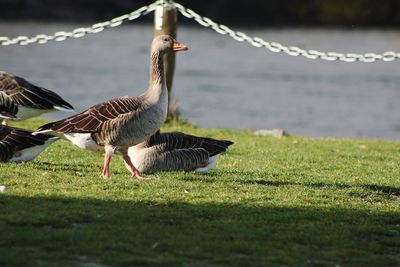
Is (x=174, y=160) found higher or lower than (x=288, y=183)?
higher

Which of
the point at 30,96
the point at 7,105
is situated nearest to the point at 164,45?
the point at 30,96

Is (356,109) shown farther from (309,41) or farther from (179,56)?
(309,41)

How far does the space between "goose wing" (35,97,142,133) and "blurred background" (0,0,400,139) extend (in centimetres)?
1472

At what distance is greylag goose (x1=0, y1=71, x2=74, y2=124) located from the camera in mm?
12719

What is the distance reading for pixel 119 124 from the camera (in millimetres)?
10359

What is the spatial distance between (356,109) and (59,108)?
23.3 metres

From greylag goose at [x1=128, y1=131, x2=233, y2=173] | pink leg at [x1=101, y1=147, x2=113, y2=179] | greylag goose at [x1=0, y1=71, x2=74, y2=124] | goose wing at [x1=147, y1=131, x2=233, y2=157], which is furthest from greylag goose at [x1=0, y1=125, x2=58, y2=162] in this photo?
greylag goose at [x1=0, y1=71, x2=74, y2=124]

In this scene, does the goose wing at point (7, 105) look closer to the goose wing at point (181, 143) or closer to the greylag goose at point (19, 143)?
the greylag goose at point (19, 143)

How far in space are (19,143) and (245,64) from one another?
39908mm

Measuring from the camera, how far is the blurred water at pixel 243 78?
31.3 meters

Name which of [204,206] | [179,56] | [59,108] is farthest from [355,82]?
[204,206]

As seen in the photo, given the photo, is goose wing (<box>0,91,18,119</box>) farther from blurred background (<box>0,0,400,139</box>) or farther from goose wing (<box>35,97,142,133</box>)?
blurred background (<box>0,0,400,139</box>)

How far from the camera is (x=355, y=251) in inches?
311

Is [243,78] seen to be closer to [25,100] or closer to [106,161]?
[25,100]
